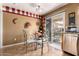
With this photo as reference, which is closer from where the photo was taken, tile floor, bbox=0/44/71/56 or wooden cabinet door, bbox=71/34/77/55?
tile floor, bbox=0/44/71/56

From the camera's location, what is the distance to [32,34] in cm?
252

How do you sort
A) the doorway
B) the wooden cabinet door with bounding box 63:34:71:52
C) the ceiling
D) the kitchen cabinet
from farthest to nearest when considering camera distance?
the wooden cabinet door with bounding box 63:34:71:52, the kitchen cabinet, the doorway, the ceiling

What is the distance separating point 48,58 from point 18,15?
3.70 ft

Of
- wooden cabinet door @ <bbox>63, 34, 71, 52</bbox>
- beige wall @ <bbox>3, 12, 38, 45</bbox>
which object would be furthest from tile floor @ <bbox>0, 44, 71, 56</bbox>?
wooden cabinet door @ <bbox>63, 34, 71, 52</bbox>

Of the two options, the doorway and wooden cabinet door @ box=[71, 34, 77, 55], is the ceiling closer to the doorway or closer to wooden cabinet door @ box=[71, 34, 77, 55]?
the doorway

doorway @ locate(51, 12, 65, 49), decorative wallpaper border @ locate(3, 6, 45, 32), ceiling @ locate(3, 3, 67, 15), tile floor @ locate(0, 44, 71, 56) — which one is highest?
ceiling @ locate(3, 3, 67, 15)

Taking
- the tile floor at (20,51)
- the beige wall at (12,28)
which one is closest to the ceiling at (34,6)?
the beige wall at (12,28)

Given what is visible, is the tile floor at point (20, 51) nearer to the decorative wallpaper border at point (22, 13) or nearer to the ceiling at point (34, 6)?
the decorative wallpaper border at point (22, 13)

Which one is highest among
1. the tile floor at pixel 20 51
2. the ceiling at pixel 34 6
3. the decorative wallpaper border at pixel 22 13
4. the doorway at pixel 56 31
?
the ceiling at pixel 34 6

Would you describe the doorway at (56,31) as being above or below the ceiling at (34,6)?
below

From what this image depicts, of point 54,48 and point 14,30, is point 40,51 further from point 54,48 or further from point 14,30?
point 14,30

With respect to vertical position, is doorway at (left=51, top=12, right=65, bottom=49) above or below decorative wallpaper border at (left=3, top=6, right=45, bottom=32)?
below

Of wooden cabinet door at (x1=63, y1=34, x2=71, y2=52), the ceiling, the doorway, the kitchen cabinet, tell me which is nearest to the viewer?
the ceiling

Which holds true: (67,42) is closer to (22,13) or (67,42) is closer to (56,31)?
(56,31)
